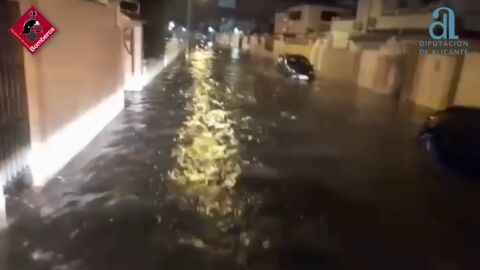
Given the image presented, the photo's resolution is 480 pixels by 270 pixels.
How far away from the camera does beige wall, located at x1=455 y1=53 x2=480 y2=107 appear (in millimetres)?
13312

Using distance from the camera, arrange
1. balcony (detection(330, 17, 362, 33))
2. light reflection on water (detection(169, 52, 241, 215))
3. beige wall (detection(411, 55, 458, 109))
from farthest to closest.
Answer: balcony (detection(330, 17, 362, 33)), beige wall (detection(411, 55, 458, 109)), light reflection on water (detection(169, 52, 241, 215))

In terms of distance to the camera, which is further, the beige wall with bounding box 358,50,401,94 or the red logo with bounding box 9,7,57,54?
the beige wall with bounding box 358,50,401,94

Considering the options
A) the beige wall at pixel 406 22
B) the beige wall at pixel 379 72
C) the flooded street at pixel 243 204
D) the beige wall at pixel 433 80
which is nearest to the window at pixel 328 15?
the beige wall at pixel 406 22

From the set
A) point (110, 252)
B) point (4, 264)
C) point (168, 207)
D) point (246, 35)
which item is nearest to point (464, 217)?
point (168, 207)

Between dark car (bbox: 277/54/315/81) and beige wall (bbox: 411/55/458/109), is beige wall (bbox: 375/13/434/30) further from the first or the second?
dark car (bbox: 277/54/315/81)

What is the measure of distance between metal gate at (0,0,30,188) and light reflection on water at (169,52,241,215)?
2.34 m

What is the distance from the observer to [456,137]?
8789 mm

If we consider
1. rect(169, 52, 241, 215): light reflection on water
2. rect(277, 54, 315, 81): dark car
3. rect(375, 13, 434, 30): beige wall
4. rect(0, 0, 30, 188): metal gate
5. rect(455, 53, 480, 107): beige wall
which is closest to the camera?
rect(0, 0, 30, 188): metal gate

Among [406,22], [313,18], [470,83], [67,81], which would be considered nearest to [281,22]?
[313,18]

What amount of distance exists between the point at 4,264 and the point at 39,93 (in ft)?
8.65

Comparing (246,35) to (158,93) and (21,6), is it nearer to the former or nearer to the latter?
(158,93)

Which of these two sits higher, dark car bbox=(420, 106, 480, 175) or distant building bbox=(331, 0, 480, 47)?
distant building bbox=(331, 0, 480, 47)
